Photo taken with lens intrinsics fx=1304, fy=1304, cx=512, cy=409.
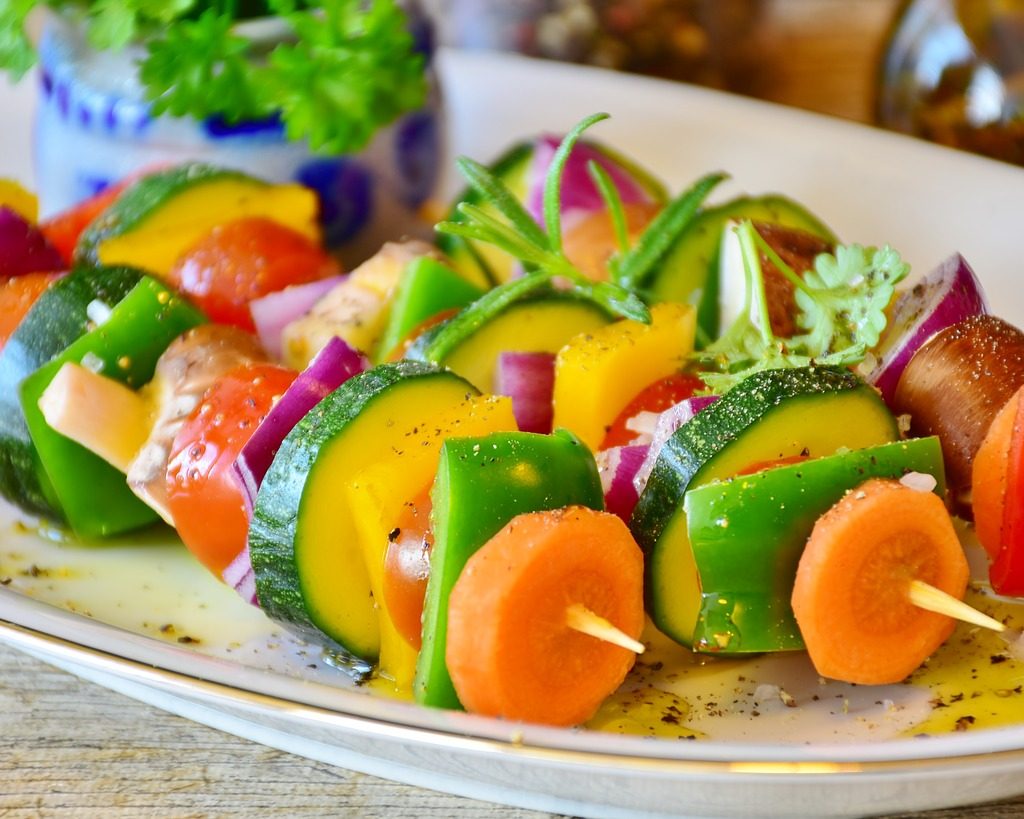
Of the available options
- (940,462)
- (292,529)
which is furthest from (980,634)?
(292,529)

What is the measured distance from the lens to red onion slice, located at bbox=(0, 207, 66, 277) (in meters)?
2.35

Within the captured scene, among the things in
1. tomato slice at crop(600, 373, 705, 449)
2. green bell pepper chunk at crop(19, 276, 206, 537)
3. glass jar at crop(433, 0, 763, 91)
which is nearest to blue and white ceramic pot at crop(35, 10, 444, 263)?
green bell pepper chunk at crop(19, 276, 206, 537)

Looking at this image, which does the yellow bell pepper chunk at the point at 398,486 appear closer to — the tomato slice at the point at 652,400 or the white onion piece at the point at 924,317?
the tomato slice at the point at 652,400

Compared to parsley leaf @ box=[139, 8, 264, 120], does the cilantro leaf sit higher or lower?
higher

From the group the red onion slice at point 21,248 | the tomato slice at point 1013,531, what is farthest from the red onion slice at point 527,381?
the red onion slice at point 21,248

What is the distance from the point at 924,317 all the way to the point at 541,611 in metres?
0.78

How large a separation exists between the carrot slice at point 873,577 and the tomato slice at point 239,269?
119 centimetres

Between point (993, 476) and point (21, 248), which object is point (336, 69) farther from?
point (993, 476)

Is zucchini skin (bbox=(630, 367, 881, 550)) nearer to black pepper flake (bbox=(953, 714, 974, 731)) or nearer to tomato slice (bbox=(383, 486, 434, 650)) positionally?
tomato slice (bbox=(383, 486, 434, 650))

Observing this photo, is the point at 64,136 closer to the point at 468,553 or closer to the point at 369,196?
the point at 369,196

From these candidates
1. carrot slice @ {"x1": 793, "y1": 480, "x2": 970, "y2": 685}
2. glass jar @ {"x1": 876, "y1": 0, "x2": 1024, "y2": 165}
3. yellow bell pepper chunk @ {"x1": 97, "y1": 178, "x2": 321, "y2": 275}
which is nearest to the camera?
carrot slice @ {"x1": 793, "y1": 480, "x2": 970, "y2": 685}

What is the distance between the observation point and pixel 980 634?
1.77 metres

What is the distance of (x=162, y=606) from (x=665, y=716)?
2.72 feet

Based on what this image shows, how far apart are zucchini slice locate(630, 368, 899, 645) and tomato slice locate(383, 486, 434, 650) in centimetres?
28
